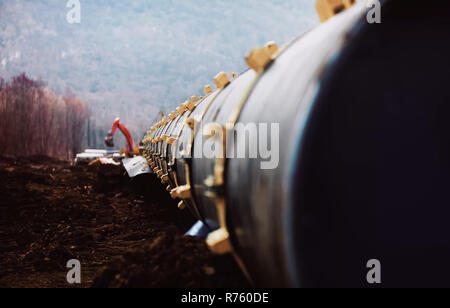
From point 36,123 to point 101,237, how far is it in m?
24.0

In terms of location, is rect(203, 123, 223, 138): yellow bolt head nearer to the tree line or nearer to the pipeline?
the pipeline

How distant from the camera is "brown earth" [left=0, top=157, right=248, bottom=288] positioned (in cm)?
246

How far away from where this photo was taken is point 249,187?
168 centimetres

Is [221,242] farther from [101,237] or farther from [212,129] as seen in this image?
[101,237]

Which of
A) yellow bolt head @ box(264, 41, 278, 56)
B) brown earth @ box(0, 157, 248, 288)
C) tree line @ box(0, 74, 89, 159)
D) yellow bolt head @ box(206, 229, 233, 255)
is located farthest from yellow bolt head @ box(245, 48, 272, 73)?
tree line @ box(0, 74, 89, 159)

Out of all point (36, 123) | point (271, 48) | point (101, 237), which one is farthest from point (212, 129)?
point (36, 123)

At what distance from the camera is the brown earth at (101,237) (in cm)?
246

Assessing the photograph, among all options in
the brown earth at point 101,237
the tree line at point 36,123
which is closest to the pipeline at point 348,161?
the brown earth at point 101,237

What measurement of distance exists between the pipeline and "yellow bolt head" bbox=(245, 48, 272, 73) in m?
0.10

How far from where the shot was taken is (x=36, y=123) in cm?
2642

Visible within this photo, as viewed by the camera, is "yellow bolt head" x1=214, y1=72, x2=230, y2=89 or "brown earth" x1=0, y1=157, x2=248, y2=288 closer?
"brown earth" x1=0, y1=157, x2=248, y2=288
